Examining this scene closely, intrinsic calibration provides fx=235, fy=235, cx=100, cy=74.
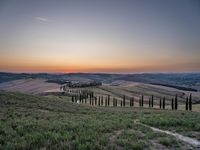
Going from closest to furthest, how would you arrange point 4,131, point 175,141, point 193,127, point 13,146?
1. point 13,146
2. point 175,141
3. point 4,131
4. point 193,127

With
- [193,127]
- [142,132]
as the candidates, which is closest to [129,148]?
[142,132]

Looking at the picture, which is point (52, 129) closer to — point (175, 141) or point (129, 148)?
point (129, 148)

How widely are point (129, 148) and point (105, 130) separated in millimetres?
4005

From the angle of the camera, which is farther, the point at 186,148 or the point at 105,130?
the point at 105,130

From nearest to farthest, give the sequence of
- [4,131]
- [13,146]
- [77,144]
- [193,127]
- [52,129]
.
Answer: [13,146] < [77,144] < [4,131] < [52,129] < [193,127]

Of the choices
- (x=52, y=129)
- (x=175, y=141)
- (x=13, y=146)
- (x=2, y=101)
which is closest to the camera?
(x=13, y=146)

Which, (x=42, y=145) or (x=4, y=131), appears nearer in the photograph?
(x=42, y=145)

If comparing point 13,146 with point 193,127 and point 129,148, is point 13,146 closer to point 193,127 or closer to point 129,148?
point 129,148

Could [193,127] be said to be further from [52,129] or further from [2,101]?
[2,101]

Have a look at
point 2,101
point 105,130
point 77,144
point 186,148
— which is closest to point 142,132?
point 105,130

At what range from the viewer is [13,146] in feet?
32.7

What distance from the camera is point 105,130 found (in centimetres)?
1433

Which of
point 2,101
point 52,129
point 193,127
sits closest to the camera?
point 52,129

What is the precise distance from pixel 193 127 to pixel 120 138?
22.9 feet
